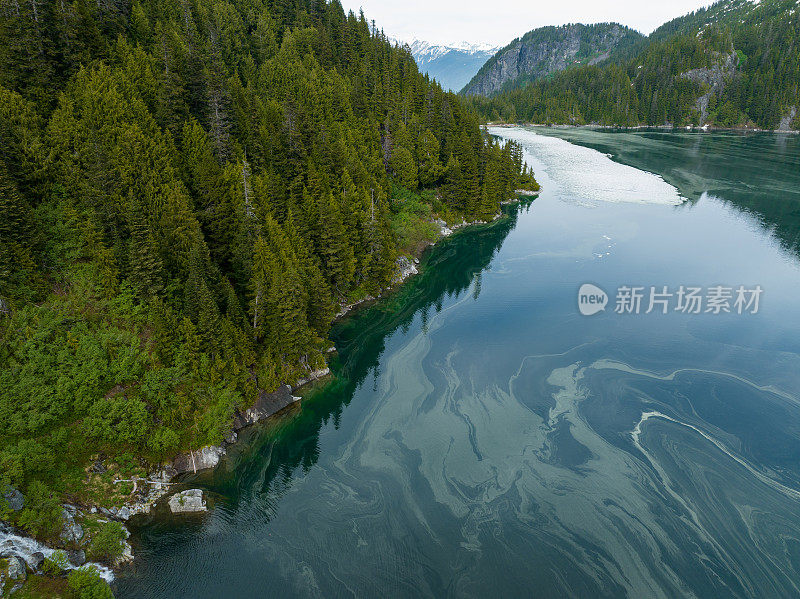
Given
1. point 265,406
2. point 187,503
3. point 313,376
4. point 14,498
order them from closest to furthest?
point 14,498, point 187,503, point 265,406, point 313,376

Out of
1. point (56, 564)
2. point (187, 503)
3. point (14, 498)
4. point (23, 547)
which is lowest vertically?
point (187, 503)

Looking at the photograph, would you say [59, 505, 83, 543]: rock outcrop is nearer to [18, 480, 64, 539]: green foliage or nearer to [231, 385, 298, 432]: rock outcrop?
[18, 480, 64, 539]: green foliage

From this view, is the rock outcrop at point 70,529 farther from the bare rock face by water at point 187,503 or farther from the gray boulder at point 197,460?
the gray boulder at point 197,460

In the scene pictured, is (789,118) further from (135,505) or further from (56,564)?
(56,564)

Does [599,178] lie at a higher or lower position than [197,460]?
higher

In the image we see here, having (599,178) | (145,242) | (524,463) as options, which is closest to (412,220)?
(145,242)
